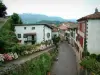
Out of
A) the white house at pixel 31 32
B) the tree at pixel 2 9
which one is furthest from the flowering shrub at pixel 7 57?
the tree at pixel 2 9

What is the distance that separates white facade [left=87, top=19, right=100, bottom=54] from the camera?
30380 millimetres

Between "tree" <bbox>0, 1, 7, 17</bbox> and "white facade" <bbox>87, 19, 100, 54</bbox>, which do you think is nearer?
"white facade" <bbox>87, 19, 100, 54</bbox>

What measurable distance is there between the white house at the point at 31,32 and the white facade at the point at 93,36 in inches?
896

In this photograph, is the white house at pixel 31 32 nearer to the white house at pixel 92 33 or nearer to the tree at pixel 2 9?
the tree at pixel 2 9

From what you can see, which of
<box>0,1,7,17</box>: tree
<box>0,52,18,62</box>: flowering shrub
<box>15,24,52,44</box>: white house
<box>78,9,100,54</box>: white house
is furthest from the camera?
<box>0,1,7,17</box>: tree

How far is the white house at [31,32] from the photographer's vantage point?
5249 centimetres

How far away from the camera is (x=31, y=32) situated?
53.1 m

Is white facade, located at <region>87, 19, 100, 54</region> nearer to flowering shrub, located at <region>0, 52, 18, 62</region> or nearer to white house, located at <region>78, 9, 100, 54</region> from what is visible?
white house, located at <region>78, 9, 100, 54</region>

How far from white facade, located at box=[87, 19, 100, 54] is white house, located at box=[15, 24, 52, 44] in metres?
22.8

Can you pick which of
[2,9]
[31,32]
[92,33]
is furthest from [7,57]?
[2,9]

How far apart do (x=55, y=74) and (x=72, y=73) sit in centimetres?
241

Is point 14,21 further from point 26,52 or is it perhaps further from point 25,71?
point 25,71

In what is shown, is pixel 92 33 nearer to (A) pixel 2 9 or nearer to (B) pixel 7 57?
(B) pixel 7 57

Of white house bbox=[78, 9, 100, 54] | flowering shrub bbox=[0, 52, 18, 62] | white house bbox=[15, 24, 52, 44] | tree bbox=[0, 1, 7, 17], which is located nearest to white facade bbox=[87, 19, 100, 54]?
white house bbox=[78, 9, 100, 54]
